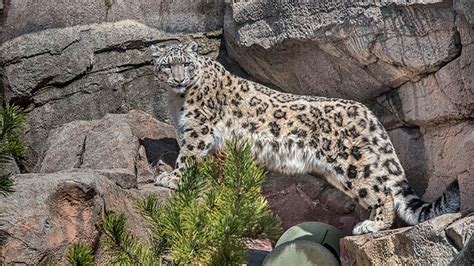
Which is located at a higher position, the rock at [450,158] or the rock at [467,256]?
the rock at [467,256]

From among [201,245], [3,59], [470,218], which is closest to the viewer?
[201,245]

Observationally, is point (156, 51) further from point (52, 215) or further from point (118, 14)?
point (52, 215)

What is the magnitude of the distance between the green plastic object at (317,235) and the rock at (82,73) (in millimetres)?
1908

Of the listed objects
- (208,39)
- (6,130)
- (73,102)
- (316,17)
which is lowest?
(73,102)

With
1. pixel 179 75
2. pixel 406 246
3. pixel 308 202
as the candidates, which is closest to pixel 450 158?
pixel 406 246

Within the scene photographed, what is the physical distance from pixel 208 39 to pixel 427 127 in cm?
209

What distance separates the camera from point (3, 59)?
6.77 meters

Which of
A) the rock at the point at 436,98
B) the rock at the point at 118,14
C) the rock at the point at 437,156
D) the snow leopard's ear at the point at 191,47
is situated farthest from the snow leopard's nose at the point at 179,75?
the rock at the point at 437,156

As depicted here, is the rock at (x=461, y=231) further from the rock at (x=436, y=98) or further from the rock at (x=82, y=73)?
the rock at (x=82, y=73)

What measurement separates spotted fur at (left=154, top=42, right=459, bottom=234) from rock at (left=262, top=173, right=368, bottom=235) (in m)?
0.59

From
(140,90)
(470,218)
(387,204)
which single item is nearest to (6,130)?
(470,218)

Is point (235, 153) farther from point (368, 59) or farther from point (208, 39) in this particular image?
point (208, 39)

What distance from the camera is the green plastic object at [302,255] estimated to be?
4.94m

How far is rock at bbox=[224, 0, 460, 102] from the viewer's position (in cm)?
511
